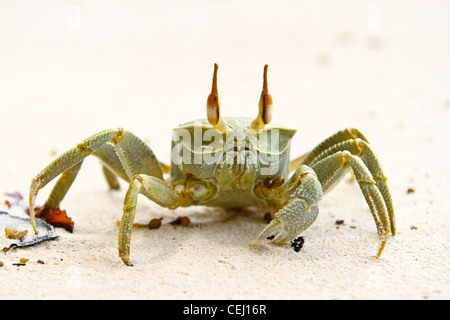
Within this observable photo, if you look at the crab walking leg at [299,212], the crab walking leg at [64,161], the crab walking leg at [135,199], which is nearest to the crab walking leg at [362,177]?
the crab walking leg at [299,212]

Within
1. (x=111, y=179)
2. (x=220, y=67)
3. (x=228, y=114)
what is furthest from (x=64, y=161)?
(x=220, y=67)

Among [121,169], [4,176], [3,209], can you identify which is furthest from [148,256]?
[4,176]

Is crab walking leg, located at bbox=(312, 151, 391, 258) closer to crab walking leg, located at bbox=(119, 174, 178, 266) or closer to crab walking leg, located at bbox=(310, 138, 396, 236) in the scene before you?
crab walking leg, located at bbox=(310, 138, 396, 236)

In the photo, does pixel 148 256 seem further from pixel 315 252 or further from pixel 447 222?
pixel 447 222

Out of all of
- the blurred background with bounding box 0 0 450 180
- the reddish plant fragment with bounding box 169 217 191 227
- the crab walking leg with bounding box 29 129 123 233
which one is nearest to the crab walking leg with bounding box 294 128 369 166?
the reddish plant fragment with bounding box 169 217 191 227
